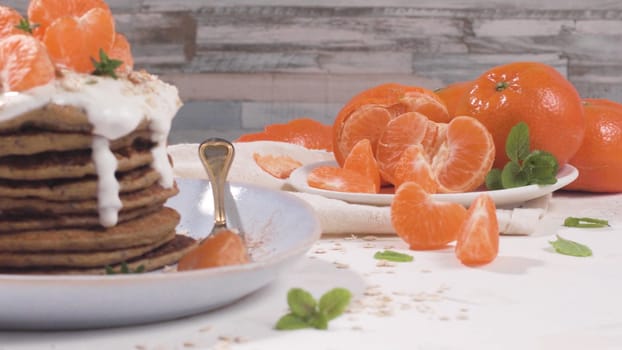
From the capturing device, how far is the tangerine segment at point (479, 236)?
143 cm

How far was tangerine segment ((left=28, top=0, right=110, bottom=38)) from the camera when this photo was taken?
1.32m

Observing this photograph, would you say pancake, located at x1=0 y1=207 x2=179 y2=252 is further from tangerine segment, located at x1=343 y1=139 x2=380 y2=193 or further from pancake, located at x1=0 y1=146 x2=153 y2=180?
tangerine segment, located at x1=343 y1=139 x2=380 y2=193

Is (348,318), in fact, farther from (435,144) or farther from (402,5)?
(402,5)

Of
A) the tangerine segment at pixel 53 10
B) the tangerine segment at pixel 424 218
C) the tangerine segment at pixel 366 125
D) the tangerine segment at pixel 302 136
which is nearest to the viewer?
the tangerine segment at pixel 53 10

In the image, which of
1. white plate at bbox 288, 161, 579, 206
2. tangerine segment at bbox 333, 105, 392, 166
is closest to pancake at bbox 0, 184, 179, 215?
white plate at bbox 288, 161, 579, 206

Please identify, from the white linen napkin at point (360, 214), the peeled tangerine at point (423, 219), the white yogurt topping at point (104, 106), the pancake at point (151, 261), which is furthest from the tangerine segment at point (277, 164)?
the white yogurt topping at point (104, 106)

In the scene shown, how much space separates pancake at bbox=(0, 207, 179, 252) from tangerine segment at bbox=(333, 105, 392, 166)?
2.69 feet

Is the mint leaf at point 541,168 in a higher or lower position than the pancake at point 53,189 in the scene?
lower

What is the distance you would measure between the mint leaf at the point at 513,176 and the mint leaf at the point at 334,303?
826 millimetres

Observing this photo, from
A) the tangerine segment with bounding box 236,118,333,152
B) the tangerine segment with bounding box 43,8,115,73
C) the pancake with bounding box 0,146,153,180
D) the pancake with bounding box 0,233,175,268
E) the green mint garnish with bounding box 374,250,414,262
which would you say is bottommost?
the tangerine segment with bounding box 236,118,333,152

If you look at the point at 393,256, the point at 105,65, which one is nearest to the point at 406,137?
the point at 393,256

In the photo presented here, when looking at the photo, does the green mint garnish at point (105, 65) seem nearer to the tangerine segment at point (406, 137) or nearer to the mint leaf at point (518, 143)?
the tangerine segment at point (406, 137)

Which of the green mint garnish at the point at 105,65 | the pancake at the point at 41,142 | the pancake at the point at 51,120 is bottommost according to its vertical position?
the pancake at the point at 41,142

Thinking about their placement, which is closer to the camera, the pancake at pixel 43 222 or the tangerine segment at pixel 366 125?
the pancake at pixel 43 222
